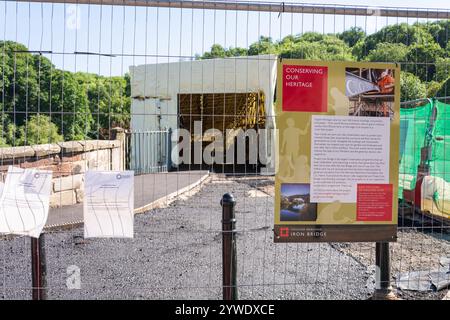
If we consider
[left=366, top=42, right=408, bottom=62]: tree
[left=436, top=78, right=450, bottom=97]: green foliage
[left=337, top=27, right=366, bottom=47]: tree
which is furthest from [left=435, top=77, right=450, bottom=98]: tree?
[left=337, top=27, right=366, bottom=47]: tree

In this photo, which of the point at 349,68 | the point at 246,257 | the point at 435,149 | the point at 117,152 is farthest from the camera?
the point at 117,152

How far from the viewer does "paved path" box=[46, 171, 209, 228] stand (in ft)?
29.5

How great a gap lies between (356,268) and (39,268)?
4037 mm

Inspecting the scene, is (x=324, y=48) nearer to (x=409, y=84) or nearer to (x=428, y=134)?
(x=409, y=84)

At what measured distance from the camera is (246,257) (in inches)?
275

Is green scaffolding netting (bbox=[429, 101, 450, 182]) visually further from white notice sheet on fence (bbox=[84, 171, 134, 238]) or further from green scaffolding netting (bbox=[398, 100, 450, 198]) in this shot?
white notice sheet on fence (bbox=[84, 171, 134, 238])

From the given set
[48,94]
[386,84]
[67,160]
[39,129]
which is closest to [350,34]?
[386,84]

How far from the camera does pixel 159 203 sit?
450 inches

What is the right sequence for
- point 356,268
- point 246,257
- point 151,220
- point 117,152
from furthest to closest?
point 117,152 < point 151,220 < point 246,257 < point 356,268

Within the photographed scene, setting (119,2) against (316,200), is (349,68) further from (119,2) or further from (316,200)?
(119,2)

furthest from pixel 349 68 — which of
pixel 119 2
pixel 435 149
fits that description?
pixel 435 149

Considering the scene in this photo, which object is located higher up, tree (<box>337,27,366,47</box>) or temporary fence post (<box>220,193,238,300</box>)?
tree (<box>337,27,366,47</box>)

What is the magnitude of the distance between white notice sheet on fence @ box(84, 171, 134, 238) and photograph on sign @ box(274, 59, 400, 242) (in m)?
1.23

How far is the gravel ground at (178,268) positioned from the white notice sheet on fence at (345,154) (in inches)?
41.6
